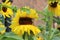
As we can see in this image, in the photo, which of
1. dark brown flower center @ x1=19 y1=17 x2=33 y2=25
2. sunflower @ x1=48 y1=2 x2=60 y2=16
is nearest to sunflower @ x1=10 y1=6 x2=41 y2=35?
dark brown flower center @ x1=19 y1=17 x2=33 y2=25

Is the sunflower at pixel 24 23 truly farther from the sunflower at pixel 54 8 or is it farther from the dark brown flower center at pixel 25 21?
the sunflower at pixel 54 8

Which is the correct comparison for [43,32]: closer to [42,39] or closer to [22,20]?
[42,39]

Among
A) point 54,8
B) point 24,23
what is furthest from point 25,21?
point 54,8

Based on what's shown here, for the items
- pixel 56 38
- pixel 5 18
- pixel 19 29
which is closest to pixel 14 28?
pixel 19 29

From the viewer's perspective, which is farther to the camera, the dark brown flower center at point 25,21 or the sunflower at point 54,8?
the sunflower at point 54,8

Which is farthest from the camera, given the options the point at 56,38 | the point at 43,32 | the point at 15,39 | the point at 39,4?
the point at 39,4

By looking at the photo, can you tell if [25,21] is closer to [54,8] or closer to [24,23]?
[24,23]

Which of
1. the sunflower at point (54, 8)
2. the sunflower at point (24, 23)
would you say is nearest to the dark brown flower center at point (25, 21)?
the sunflower at point (24, 23)

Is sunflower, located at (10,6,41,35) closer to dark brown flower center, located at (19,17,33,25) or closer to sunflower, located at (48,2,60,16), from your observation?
dark brown flower center, located at (19,17,33,25)
